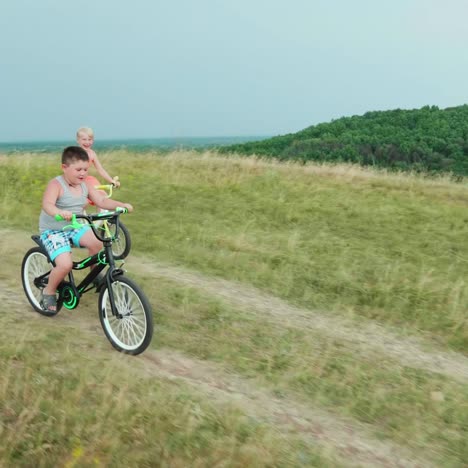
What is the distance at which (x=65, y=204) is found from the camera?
6254mm

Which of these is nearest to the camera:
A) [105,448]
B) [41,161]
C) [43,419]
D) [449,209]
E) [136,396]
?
[105,448]

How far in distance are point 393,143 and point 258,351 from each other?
60889 mm

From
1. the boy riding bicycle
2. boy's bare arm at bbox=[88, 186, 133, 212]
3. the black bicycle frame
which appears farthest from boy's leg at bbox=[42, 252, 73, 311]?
boy's bare arm at bbox=[88, 186, 133, 212]

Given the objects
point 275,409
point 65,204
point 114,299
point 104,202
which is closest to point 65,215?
point 65,204

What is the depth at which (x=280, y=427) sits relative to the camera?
193 inches

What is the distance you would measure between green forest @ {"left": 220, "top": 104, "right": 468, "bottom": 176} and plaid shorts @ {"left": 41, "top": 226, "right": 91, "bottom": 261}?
43.8 m

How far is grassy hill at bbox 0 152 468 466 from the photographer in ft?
14.9

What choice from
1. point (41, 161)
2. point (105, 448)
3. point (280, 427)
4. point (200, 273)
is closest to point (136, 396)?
point (105, 448)

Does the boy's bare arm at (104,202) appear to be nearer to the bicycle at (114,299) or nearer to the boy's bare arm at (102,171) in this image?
the bicycle at (114,299)

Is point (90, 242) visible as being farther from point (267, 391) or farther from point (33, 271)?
point (267, 391)

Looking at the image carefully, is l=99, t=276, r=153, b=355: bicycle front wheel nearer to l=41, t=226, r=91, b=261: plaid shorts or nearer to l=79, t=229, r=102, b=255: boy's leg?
l=79, t=229, r=102, b=255: boy's leg

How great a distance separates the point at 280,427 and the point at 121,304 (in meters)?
2.07

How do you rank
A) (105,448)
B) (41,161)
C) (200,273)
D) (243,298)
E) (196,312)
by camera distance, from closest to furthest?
(105,448)
(196,312)
(243,298)
(200,273)
(41,161)

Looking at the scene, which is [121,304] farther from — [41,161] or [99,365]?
[41,161]
